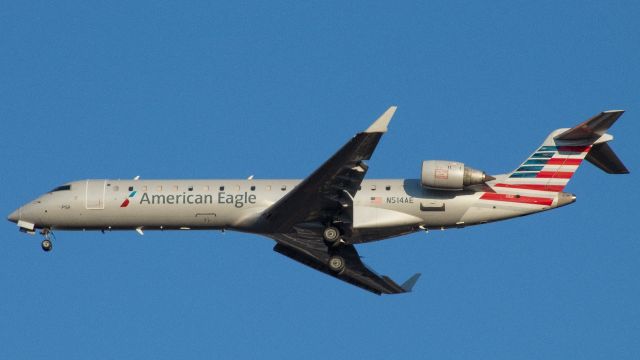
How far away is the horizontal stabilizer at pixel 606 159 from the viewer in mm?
42562

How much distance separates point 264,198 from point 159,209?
147 inches

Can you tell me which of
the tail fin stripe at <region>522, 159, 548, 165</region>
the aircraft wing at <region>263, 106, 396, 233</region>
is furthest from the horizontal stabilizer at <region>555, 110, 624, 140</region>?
the aircraft wing at <region>263, 106, 396, 233</region>

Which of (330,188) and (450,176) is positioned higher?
(450,176)

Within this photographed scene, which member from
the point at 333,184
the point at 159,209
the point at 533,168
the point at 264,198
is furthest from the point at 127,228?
the point at 533,168

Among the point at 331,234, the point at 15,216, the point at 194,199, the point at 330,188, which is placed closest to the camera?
the point at 330,188

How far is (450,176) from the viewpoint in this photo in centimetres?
4194

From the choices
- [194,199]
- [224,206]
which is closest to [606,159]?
[224,206]

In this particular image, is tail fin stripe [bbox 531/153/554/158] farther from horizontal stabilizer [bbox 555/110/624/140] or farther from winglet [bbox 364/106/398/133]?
winglet [bbox 364/106/398/133]

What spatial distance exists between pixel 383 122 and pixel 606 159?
9.16m

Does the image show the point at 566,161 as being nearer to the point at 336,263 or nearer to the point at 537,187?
the point at 537,187

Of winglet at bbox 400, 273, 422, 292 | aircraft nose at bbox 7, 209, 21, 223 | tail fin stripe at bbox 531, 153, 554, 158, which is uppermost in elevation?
tail fin stripe at bbox 531, 153, 554, 158

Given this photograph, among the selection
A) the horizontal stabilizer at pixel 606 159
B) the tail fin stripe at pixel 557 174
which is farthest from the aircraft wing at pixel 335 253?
the horizontal stabilizer at pixel 606 159

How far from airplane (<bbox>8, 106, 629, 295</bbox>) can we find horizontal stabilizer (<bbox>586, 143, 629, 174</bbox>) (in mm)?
34

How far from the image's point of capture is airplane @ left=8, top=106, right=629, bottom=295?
41906mm
